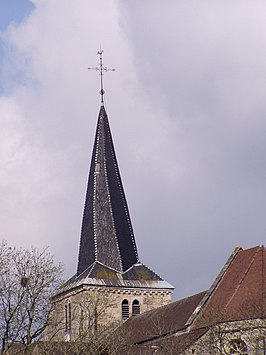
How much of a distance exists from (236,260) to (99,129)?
1862cm

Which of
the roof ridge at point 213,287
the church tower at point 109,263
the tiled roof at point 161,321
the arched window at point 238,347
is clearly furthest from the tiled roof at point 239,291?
the church tower at point 109,263

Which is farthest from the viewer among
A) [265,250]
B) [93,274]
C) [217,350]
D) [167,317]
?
[93,274]

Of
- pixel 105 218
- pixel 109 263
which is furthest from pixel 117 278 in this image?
pixel 105 218

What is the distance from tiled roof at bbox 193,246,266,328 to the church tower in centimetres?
1301

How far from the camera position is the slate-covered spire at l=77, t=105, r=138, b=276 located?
55.1m

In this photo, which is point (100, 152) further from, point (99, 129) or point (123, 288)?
point (123, 288)

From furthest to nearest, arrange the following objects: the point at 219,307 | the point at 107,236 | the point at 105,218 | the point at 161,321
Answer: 1. the point at 105,218
2. the point at 107,236
3. the point at 161,321
4. the point at 219,307

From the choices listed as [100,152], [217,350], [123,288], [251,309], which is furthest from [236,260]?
[100,152]

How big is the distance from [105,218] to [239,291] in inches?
709

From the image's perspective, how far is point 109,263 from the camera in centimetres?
5494

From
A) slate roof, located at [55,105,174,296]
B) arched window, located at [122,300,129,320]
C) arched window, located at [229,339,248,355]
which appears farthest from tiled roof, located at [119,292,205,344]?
arched window, located at [229,339,248,355]

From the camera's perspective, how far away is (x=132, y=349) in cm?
4088

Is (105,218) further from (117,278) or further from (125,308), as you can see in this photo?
(125,308)

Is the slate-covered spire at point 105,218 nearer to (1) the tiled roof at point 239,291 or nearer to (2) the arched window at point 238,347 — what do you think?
(1) the tiled roof at point 239,291
